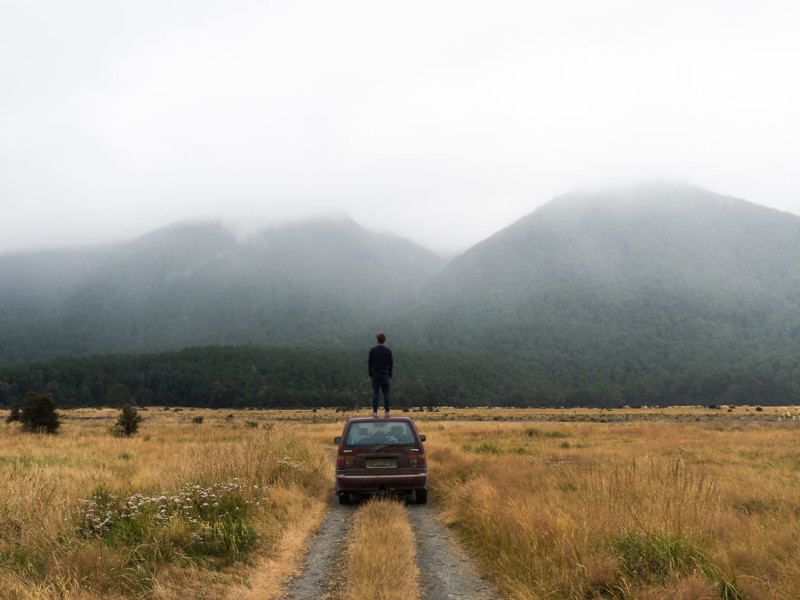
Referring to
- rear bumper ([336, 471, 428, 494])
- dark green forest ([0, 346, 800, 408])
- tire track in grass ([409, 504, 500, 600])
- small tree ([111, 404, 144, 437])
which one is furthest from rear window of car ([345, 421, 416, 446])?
dark green forest ([0, 346, 800, 408])

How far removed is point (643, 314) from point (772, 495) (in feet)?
653

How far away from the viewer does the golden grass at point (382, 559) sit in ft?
18.1

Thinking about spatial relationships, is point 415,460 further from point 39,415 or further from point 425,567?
point 39,415

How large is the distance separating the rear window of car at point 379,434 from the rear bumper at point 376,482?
627 millimetres

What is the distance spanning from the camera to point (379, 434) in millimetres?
10844

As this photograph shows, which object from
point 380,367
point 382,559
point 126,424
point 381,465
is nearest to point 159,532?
point 382,559

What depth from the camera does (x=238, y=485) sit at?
926 cm

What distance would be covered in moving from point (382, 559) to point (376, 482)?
395cm

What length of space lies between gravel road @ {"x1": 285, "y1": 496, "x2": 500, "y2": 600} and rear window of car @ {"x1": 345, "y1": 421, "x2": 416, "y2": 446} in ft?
5.41

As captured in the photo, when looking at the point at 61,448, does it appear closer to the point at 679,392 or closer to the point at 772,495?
the point at 772,495

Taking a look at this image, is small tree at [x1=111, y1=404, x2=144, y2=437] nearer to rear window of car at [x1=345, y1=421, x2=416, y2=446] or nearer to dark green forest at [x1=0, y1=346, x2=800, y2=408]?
rear window of car at [x1=345, y1=421, x2=416, y2=446]

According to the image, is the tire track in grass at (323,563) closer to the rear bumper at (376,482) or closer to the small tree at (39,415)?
the rear bumper at (376,482)

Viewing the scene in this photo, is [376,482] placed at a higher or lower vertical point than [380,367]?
lower

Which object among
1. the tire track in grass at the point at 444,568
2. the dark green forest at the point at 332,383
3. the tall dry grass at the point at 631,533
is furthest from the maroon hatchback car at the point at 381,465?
the dark green forest at the point at 332,383
